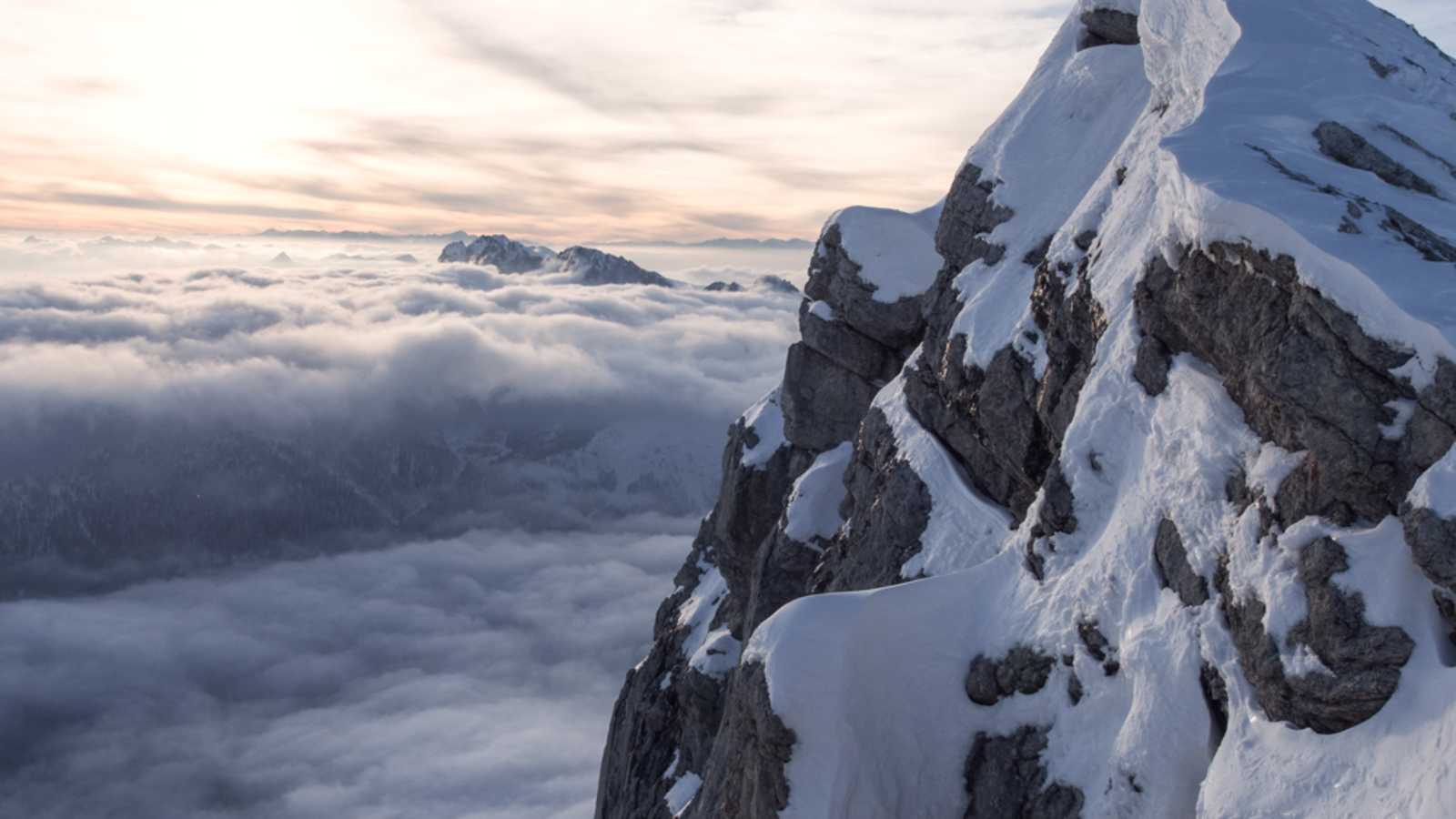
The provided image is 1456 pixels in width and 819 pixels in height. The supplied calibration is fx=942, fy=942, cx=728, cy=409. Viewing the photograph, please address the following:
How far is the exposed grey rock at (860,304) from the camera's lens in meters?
42.4

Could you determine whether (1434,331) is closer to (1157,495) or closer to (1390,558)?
(1390,558)

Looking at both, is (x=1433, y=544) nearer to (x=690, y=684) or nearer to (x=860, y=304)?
(x=860, y=304)

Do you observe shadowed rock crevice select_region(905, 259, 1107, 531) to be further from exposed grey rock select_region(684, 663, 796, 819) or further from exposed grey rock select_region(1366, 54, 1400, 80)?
exposed grey rock select_region(684, 663, 796, 819)

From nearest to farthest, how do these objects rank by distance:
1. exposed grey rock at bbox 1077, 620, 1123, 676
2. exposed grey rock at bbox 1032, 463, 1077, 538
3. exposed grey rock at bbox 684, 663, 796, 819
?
exposed grey rock at bbox 1077, 620, 1123, 676 < exposed grey rock at bbox 684, 663, 796, 819 < exposed grey rock at bbox 1032, 463, 1077, 538

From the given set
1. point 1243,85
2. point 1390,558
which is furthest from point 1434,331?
point 1243,85

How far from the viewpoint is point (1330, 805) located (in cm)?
1304

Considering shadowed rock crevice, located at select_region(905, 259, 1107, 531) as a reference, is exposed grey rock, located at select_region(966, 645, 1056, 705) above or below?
below

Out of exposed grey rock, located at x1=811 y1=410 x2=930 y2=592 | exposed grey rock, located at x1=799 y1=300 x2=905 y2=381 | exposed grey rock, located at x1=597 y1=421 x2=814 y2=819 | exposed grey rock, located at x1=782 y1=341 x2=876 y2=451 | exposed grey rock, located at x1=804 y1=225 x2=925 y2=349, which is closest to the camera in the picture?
exposed grey rock, located at x1=811 y1=410 x2=930 y2=592

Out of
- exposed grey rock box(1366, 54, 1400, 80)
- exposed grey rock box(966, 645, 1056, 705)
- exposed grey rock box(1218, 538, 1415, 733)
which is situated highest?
exposed grey rock box(1366, 54, 1400, 80)

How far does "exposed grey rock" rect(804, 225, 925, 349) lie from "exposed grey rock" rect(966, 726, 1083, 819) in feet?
83.9

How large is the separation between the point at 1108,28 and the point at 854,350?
1702 centimetres

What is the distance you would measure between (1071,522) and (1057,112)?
67.0 ft

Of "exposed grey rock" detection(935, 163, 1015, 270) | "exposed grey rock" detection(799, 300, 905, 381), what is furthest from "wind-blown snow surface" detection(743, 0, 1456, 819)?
"exposed grey rock" detection(799, 300, 905, 381)

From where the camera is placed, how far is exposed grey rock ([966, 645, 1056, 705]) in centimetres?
1909
